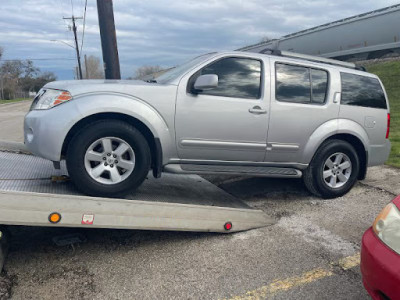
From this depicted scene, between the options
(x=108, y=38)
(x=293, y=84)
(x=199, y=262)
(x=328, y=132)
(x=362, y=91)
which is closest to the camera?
(x=199, y=262)

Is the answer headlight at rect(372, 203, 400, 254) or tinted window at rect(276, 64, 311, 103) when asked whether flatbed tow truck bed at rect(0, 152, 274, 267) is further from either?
headlight at rect(372, 203, 400, 254)

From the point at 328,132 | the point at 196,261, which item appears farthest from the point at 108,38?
the point at 196,261

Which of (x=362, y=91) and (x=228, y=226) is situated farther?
(x=362, y=91)

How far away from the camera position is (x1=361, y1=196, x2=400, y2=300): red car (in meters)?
1.99

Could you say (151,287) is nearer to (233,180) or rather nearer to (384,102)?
(233,180)

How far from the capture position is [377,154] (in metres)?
5.03

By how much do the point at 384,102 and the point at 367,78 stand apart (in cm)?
41

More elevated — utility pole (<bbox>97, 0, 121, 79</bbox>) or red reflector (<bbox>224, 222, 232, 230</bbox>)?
utility pole (<bbox>97, 0, 121, 79</bbox>)

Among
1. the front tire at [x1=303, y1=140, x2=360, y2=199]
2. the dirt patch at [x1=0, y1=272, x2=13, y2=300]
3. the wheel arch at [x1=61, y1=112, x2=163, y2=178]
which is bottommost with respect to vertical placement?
the dirt patch at [x1=0, y1=272, x2=13, y2=300]

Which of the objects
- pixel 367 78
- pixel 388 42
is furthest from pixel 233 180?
pixel 388 42

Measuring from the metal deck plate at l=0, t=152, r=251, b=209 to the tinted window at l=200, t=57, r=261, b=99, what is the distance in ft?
4.06

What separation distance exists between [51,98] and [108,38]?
4857 millimetres

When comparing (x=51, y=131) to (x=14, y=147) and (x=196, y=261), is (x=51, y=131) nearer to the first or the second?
(x=196, y=261)

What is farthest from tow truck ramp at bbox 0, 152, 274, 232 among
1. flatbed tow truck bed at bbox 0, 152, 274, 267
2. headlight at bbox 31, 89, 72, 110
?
headlight at bbox 31, 89, 72, 110
